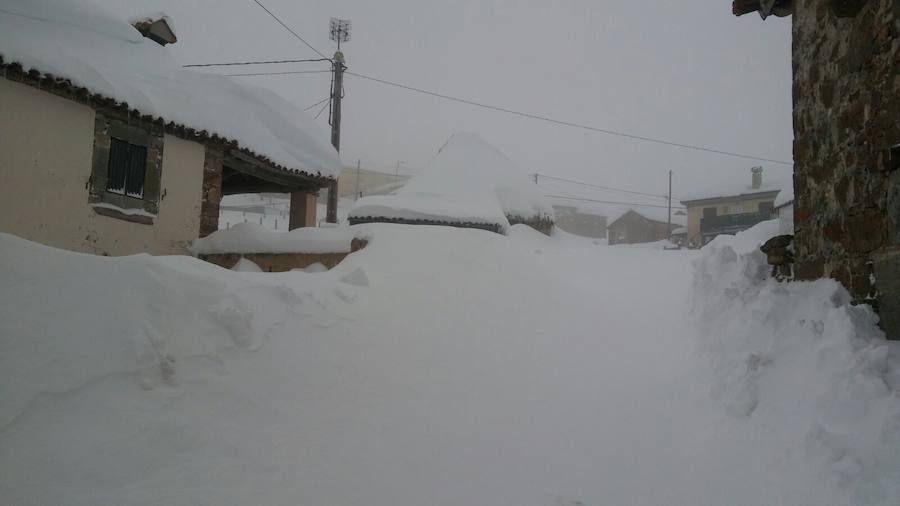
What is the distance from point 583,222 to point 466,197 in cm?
3735

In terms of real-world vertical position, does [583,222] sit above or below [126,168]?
above

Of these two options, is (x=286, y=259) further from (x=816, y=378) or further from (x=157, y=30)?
(x=816, y=378)

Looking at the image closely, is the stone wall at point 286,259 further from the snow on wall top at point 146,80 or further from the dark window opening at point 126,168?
the snow on wall top at point 146,80

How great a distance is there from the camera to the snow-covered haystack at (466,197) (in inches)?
581

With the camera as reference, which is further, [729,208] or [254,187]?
[729,208]

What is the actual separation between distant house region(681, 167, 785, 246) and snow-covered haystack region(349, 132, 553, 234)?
16.1 m

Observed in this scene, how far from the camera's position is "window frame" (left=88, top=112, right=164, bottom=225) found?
7.34m

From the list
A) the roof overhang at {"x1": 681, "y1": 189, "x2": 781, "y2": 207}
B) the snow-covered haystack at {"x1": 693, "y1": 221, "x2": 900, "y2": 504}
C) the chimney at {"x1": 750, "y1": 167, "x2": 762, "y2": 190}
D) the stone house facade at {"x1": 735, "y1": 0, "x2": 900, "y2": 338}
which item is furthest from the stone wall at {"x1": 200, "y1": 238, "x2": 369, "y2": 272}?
the chimney at {"x1": 750, "y1": 167, "x2": 762, "y2": 190}

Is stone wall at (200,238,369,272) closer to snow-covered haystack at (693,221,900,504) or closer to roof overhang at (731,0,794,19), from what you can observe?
snow-covered haystack at (693,221,900,504)

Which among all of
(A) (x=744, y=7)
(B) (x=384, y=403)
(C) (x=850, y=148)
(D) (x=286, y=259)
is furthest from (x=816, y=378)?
(D) (x=286, y=259)

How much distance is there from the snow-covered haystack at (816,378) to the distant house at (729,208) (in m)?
30.3

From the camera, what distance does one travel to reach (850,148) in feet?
10.2

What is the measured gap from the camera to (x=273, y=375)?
3469mm

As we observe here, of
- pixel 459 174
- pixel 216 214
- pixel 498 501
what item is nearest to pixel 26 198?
pixel 216 214
